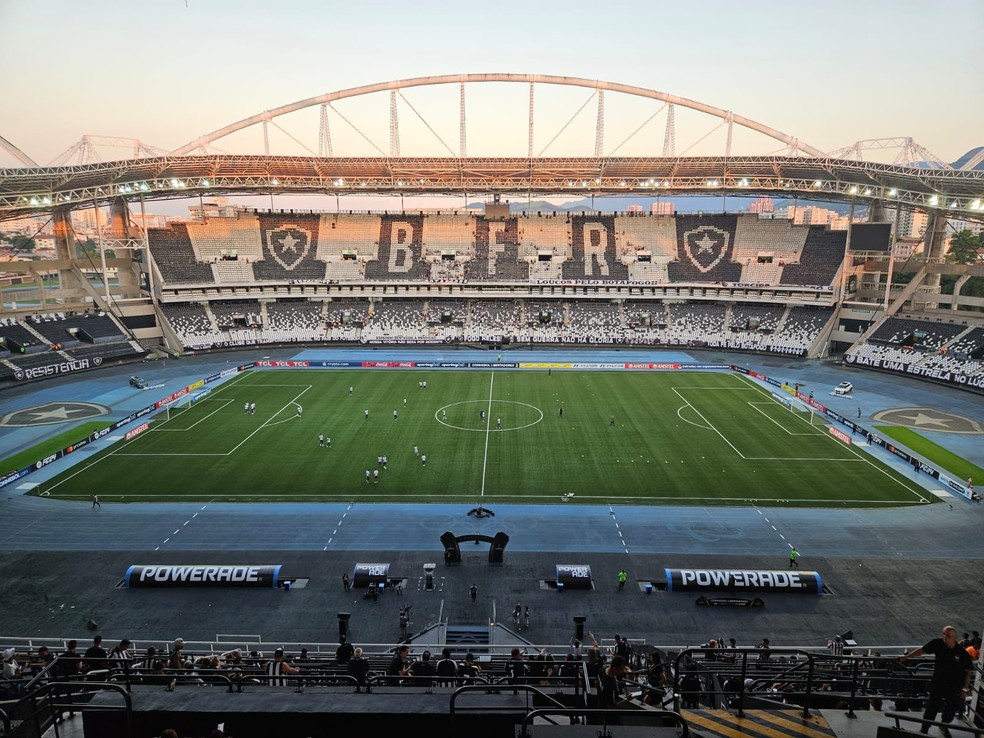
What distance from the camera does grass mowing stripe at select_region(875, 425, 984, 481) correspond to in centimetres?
3512

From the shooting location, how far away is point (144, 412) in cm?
Result: 4538

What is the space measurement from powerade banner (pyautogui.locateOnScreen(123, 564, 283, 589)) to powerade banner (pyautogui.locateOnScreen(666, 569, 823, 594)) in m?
15.5

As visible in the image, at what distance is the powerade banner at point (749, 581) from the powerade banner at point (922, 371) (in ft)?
135

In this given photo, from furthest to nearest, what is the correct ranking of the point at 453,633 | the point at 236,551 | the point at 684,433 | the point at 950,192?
the point at 950,192 → the point at 684,433 → the point at 236,551 → the point at 453,633

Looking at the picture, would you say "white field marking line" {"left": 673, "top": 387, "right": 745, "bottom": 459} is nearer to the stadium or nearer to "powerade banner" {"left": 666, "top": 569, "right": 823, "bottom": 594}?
the stadium

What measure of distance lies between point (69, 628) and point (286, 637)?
7.43 m

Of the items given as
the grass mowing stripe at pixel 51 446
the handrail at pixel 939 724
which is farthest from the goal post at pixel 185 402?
the handrail at pixel 939 724

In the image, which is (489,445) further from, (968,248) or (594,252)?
(968,248)

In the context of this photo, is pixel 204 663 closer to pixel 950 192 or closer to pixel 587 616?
pixel 587 616

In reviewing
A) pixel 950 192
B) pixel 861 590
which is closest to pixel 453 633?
pixel 861 590

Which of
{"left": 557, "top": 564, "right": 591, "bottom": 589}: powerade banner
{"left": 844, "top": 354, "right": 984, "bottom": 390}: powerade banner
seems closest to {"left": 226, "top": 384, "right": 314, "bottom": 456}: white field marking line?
{"left": 557, "top": 564, "right": 591, "bottom": 589}: powerade banner

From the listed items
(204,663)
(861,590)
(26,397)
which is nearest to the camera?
(204,663)

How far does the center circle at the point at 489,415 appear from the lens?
43.2 m

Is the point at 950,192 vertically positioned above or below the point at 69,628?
above
